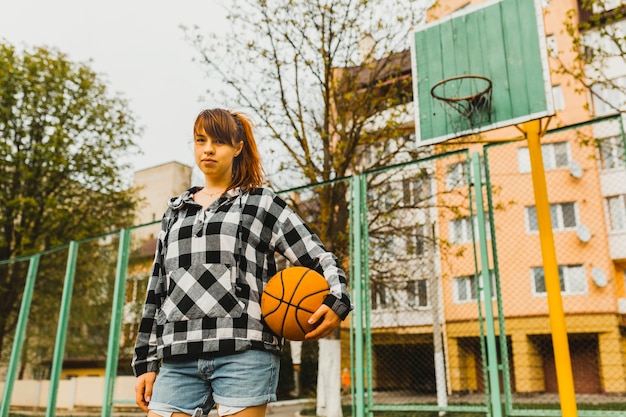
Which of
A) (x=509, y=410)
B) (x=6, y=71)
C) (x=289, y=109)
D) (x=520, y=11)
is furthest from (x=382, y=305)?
(x=6, y=71)

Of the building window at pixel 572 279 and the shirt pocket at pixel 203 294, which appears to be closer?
the shirt pocket at pixel 203 294

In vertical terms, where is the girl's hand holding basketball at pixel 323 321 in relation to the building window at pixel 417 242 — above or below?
below

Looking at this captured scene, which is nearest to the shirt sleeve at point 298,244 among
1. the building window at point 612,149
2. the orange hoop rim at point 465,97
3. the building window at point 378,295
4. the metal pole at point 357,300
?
the metal pole at point 357,300

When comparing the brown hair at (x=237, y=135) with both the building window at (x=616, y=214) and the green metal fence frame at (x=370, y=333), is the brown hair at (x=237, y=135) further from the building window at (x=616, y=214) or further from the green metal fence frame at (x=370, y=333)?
the building window at (x=616, y=214)

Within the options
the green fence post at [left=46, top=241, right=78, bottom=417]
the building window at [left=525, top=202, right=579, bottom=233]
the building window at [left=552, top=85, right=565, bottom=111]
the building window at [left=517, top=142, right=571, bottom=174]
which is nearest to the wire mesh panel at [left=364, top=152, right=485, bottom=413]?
the green fence post at [left=46, top=241, right=78, bottom=417]

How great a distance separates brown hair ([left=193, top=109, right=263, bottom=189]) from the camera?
1853mm

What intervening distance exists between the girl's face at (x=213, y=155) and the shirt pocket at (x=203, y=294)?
1.13ft

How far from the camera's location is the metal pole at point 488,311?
4527 mm

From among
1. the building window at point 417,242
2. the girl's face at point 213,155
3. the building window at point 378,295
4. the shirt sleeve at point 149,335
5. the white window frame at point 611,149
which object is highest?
the white window frame at point 611,149

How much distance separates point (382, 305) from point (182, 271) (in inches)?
358

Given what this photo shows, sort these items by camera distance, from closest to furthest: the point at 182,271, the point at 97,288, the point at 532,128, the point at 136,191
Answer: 1. the point at 182,271
2. the point at 532,128
3. the point at 97,288
4. the point at 136,191

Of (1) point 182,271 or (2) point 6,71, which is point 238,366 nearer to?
(1) point 182,271

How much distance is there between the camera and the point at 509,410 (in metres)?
4.71

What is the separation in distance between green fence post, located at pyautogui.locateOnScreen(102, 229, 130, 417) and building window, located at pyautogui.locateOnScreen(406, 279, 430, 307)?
5.10 meters
